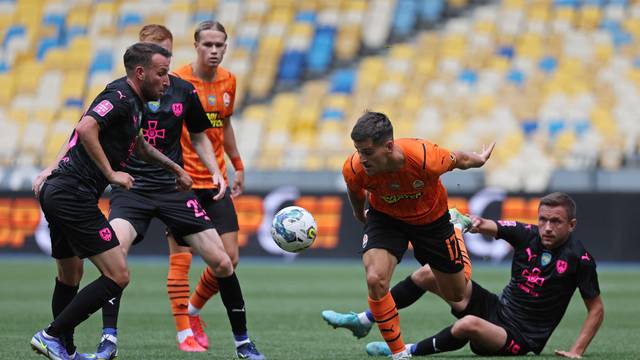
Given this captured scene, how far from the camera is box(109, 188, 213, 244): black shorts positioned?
726 cm

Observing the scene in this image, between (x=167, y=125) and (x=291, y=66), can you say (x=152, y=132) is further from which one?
(x=291, y=66)

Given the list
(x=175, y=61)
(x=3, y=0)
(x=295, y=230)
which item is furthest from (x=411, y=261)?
(x=3, y=0)

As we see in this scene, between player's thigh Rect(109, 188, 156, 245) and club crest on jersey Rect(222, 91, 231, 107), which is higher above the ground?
club crest on jersey Rect(222, 91, 231, 107)

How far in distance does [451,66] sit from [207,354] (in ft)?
52.7

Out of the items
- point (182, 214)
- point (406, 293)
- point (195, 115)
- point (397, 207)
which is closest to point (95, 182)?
point (182, 214)

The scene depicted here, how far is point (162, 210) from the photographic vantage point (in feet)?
24.2

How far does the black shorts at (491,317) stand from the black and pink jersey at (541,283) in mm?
39

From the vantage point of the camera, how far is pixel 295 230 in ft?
23.6

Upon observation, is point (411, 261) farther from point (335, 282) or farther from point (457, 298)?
point (457, 298)

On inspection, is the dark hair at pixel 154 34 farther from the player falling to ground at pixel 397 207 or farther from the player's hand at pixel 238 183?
the player falling to ground at pixel 397 207

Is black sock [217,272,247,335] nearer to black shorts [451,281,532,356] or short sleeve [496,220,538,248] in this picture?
black shorts [451,281,532,356]

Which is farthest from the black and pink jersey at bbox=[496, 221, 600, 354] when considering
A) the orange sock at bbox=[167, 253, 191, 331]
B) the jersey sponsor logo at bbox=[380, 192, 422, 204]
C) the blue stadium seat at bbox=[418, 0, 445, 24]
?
the blue stadium seat at bbox=[418, 0, 445, 24]

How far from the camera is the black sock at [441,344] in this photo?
23.2 feet

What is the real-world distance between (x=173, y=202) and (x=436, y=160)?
1.89m
